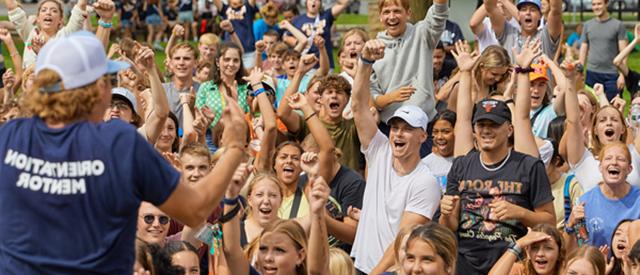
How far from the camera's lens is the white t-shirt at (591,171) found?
29.3 feet

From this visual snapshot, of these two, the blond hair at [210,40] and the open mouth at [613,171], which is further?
the blond hair at [210,40]

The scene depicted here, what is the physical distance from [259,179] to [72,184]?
3429mm

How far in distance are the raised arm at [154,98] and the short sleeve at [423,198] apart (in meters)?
1.70

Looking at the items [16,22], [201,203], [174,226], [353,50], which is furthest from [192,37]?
[201,203]

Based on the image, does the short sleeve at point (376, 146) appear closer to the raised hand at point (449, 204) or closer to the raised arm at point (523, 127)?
the raised hand at point (449, 204)

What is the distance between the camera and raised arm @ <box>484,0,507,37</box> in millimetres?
11863

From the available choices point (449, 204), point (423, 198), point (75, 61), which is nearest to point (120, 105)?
point (423, 198)

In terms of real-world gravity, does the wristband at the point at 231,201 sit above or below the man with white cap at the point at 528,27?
below

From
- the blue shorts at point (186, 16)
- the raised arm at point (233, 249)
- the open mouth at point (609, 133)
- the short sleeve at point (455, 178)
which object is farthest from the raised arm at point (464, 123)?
the blue shorts at point (186, 16)

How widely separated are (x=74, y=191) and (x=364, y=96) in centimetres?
413

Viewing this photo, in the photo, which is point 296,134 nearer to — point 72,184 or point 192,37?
point 72,184

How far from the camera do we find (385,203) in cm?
816

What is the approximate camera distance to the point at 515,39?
12336 millimetres

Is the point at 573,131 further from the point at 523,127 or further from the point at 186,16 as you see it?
the point at 186,16
